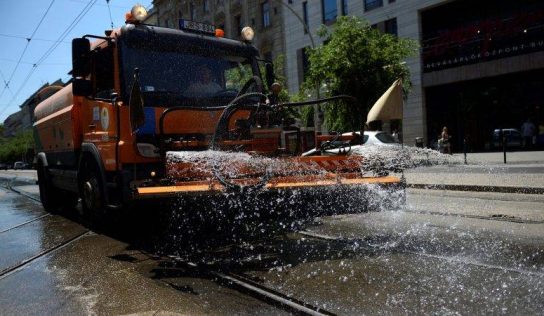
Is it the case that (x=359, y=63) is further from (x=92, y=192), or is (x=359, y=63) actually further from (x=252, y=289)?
(x=252, y=289)

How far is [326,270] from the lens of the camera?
4566 mm

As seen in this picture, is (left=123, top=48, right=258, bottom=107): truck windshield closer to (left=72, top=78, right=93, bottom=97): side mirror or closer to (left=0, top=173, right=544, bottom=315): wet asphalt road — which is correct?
(left=72, top=78, right=93, bottom=97): side mirror

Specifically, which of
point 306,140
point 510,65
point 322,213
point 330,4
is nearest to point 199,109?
point 306,140

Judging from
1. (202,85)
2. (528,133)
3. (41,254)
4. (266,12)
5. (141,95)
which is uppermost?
(266,12)

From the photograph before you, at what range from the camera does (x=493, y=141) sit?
2455cm

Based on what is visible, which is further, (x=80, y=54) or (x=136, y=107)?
(x=80, y=54)

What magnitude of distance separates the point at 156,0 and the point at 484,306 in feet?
158

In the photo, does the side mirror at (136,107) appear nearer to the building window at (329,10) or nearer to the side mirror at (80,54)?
the side mirror at (80,54)

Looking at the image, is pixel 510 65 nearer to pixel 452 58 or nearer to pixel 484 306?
pixel 452 58

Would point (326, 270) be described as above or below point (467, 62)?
below

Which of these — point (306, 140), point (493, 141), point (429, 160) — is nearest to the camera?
point (306, 140)

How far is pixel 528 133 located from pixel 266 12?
22.0m

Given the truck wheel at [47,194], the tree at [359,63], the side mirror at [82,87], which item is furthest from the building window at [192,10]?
the side mirror at [82,87]

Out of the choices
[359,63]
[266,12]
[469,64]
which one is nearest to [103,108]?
[359,63]
